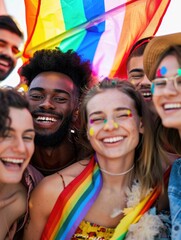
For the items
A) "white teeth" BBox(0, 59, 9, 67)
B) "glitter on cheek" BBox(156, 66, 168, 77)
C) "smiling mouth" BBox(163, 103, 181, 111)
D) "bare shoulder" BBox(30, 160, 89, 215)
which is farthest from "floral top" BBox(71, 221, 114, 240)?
"white teeth" BBox(0, 59, 9, 67)

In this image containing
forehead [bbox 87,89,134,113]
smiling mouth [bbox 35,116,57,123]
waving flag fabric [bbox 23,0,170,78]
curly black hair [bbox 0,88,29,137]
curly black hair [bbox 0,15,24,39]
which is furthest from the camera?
waving flag fabric [bbox 23,0,170,78]

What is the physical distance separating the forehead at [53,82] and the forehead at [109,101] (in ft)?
3.29

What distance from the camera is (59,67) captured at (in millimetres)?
4031

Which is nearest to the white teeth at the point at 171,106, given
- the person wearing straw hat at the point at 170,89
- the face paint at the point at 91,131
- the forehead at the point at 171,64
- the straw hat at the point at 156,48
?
the person wearing straw hat at the point at 170,89

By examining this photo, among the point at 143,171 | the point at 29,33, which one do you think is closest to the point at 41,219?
the point at 143,171

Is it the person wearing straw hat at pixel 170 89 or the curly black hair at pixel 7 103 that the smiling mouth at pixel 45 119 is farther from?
the person wearing straw hat at pixel 170 89

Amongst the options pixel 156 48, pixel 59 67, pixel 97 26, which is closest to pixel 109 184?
pixel 156 48

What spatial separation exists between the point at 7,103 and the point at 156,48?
1067 mm

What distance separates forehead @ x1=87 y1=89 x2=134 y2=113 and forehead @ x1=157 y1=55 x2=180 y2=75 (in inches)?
14.5

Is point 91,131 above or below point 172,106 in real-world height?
below

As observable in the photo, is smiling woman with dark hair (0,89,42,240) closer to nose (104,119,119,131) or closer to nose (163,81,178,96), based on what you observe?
nose (104,119,119,131)

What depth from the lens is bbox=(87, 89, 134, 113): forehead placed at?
2729 millimetres

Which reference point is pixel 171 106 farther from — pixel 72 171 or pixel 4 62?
pixel 4 62

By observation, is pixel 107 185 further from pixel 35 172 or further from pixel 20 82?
pixel 20 82
